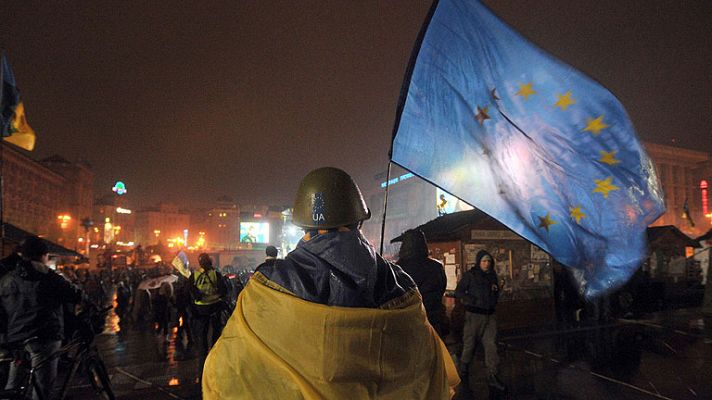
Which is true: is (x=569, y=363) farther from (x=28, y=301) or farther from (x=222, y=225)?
(x=222, y=225)

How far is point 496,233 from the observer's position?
11.2 metres

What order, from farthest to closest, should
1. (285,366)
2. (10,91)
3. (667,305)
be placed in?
(667,305), (10,91), (285,366)

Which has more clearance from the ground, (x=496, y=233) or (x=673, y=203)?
(x=673, y=203)

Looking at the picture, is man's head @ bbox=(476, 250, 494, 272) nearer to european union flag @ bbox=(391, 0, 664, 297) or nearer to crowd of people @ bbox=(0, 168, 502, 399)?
european union flag @ bbox=(391, 0, 664, 297)

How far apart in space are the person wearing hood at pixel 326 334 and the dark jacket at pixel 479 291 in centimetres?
521

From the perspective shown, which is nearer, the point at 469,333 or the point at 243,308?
the point at 243,308

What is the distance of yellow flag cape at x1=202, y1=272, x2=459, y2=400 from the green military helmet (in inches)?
15.1

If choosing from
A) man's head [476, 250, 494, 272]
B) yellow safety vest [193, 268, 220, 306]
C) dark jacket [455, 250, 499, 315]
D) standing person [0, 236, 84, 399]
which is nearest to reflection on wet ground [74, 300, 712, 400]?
dark jacket [455, 250, 499, 315]

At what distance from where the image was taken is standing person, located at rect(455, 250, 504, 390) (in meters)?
6.38

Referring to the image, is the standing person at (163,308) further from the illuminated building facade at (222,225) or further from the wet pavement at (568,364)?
the illuminated building facade at (222,225)

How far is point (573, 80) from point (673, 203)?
78.3m

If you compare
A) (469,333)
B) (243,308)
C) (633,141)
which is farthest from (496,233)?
(243,308)

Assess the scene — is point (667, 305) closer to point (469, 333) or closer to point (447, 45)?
point (469, 333)

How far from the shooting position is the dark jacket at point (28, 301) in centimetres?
448
